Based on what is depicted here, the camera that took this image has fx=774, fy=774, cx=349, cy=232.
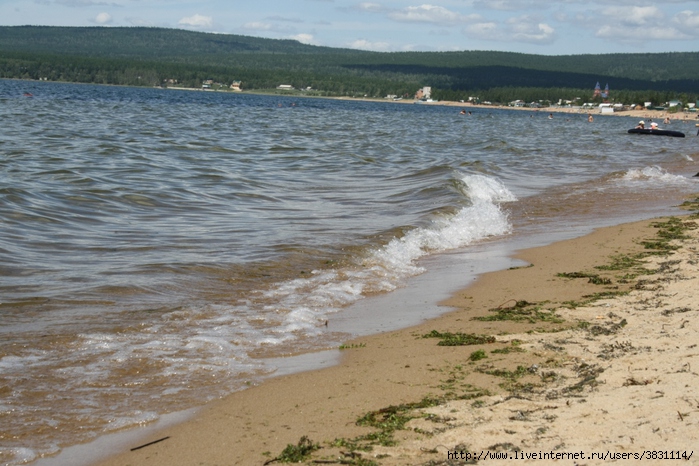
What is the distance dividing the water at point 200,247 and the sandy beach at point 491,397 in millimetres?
541

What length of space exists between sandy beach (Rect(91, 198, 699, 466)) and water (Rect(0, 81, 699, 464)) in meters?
0.54

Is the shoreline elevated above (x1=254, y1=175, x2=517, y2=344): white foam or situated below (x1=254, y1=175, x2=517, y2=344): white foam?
above

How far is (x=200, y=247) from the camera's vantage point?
1011cm

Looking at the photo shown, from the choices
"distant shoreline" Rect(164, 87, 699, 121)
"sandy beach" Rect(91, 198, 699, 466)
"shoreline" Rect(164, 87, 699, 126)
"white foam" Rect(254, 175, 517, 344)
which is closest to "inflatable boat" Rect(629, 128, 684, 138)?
"white foam" Rect(254, 175, 517, 344)

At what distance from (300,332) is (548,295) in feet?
8.86

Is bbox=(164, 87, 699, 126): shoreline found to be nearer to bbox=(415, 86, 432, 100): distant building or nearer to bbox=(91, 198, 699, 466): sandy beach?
bbox=(415, 86, 432, 100): distant building

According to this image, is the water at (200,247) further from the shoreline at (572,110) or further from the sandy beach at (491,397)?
the shoreline at (572,110)

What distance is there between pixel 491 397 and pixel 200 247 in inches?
244

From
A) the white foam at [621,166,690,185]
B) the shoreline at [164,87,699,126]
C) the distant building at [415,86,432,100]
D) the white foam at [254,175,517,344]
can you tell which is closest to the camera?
the white foam at [254,175,517,344]

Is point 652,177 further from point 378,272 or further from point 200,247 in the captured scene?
point 200,247

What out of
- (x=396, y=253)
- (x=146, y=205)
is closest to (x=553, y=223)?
(x=396, y=253)

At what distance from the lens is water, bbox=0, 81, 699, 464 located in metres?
5.36

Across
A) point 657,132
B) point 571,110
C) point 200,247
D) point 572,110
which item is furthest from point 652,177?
point 571,110

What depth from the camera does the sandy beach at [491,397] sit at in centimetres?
385
